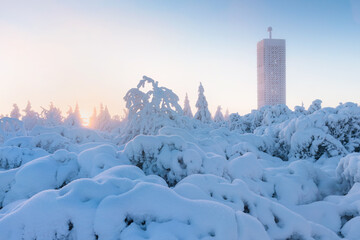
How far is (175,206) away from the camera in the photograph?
2881 millimetres

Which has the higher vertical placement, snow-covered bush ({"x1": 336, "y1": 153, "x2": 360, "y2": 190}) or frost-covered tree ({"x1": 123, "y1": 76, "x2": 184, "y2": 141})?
frost-covered tree ({"x1": 123, "y1": 76, "x2": 184, "y2": 141})

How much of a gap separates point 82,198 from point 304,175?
5852 mm

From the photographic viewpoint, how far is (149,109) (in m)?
10.3

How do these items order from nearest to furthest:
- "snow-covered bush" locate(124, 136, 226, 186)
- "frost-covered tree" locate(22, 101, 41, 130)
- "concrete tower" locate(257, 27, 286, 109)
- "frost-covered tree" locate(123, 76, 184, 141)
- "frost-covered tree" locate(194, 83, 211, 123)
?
"snow-covered bush" locate(124, 136, 226, 186) < "frost-covered tree" locate(123, 76, 184, 141) < "frost-covered tree" locate(194, 83, 211, 123) < "frost-covered tree" locate(22, 101, 41, 130) < "concrete tower" locate(257, 27, 286, 109)

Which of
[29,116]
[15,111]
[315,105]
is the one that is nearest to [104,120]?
[29,116]

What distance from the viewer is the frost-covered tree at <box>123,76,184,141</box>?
10.3 meters

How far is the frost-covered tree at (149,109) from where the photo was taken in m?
10.3

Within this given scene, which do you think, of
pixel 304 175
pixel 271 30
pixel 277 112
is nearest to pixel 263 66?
pixel 271 30

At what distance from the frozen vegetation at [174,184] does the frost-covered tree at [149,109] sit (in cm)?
4

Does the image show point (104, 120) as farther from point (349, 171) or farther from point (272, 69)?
point (272, 69)

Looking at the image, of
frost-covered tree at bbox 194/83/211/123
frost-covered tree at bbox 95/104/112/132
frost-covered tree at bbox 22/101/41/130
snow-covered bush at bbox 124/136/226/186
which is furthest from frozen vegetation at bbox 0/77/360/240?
frost-covered tree at bbox 95/104/112/132

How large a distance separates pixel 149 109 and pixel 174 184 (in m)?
5.14

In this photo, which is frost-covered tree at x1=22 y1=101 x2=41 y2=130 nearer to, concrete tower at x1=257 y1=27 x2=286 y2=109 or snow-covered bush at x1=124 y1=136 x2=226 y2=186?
snow-covered bush at x1=124 y1=136 x2=226 y2=186

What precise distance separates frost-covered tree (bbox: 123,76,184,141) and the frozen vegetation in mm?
42
